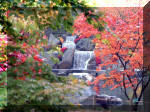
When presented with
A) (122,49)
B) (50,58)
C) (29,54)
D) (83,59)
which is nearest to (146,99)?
(122,49)

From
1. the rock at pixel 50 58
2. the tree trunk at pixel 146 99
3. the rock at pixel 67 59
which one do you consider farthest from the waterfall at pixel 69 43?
the tree trunk at pixel 146 99

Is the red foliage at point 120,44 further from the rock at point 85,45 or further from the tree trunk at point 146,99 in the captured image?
the tree trunk at point 146,99

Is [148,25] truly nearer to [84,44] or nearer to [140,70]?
[140,70]

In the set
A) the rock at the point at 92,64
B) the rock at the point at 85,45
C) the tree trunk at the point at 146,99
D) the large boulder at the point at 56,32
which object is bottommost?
the tree trunk at the point at 146,99

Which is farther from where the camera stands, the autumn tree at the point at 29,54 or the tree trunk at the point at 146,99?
the tree trunk at the point at 146,99

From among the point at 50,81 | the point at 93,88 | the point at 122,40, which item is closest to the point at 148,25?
the point at 122,40

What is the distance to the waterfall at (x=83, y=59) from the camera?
7.75 feet

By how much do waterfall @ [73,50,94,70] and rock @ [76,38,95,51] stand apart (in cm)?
5

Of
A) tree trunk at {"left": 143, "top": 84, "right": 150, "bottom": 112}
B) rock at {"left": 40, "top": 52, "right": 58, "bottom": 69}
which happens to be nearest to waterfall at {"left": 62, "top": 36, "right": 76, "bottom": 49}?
rock at {"left": 40, "top": 52, "right": 58, "bottom": 69}

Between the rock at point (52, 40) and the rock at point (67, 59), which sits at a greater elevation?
the rock at point (52, 40)

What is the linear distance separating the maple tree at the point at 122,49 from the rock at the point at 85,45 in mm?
48

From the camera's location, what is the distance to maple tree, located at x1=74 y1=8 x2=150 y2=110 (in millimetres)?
2312

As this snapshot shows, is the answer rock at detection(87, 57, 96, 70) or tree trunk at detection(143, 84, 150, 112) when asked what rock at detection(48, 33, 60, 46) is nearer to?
rock at detection(87, 57, 96, 70)

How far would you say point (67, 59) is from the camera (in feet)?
7.86
